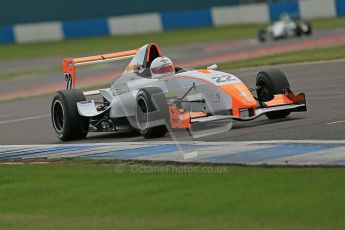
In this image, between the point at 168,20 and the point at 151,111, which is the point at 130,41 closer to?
the point at 168,20

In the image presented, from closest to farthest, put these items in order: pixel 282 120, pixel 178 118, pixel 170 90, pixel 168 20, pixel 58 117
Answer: pixel 178 118 < pixel 282 120 < pixel 170 90 < pixel 58 117 < pixel 168 20

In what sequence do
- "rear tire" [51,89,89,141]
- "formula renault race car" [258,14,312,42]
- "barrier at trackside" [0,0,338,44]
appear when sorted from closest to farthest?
"rear tire" [51,89,89,141] → "formula renault race car" [258,14,312,42] → "barrier at trackside" [0,0,338,44]

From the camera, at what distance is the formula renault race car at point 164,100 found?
44.9 feet

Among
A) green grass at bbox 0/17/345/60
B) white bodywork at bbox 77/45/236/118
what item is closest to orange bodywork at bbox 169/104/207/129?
white bodywork at bbox 77/45/236/118

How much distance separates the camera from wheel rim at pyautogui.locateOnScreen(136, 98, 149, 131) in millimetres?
13834

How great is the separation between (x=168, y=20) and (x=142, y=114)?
37.6m

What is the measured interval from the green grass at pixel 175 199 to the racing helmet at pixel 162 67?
3.50m

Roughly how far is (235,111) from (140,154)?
1.99m

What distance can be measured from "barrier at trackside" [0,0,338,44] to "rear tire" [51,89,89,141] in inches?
1342

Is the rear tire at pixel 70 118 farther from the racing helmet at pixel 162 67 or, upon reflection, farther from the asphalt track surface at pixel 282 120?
the racing helmet at pixel 162 67

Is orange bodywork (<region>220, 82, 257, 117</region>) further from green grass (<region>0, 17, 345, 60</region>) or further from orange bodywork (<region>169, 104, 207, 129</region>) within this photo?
green grass (<region>0, 17, 345, 60</region>)

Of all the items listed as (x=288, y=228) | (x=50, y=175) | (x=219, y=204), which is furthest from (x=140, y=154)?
(x=288, y=228)

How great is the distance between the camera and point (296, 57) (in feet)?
91.2

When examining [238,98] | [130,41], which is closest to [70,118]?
[238,98]
